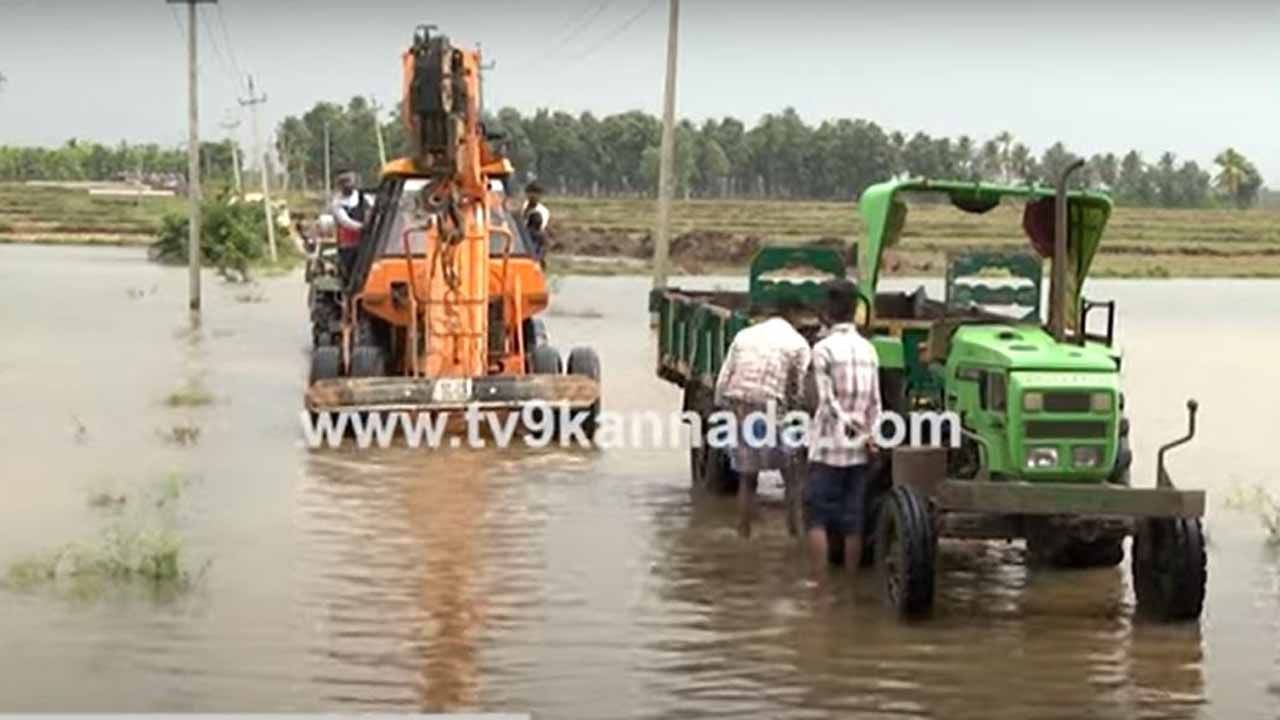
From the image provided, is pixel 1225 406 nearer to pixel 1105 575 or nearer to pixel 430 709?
pixel 1105 575

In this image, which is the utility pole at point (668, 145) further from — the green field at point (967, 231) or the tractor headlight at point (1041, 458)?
the tractor headlight at point (1041, 458)

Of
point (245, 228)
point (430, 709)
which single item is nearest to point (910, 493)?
point (430, 709)

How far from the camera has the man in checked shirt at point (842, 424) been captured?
1161cm

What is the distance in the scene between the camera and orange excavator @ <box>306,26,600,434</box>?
1767cm

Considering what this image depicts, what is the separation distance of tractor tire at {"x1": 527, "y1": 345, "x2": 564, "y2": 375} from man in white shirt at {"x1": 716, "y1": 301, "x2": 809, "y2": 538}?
19.6 ft

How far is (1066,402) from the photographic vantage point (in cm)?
1089

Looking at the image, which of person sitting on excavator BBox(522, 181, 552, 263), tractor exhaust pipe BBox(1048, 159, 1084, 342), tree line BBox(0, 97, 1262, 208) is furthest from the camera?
tree line BBox(0, 97, 1262, 208)

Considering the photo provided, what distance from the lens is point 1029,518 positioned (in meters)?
11.1

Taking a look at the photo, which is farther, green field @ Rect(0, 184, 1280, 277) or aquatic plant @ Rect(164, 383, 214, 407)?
Result: green field @ Rect(0, 184, 1280, 277)

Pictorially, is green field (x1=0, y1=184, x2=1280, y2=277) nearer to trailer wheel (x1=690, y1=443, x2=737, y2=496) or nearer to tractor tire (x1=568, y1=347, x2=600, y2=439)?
tractor tire (x1=568, y1=347, x2=600, y2=439)

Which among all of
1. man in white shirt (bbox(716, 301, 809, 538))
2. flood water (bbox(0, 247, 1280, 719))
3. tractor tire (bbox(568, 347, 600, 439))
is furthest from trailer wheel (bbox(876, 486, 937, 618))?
tractor tire (bbox(568, 347, 600, 439))

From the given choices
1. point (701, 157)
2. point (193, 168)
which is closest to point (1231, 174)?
point (701, 157)

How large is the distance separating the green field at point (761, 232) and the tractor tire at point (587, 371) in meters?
32.8

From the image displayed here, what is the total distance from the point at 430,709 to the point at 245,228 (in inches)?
1979
